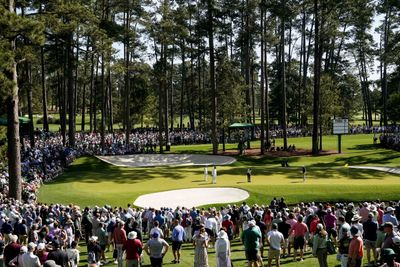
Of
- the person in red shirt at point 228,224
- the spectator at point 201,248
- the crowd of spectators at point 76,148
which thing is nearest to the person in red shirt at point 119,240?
the spectator at point 201,248

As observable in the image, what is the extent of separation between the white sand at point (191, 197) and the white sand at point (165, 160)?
14.9 m

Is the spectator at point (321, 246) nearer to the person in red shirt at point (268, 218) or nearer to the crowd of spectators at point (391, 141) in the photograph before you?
the person in red shirt at point (268, 218)

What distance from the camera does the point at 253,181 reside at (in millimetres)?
34844

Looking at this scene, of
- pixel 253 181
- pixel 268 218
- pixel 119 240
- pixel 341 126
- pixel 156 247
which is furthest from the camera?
pixel 341 126

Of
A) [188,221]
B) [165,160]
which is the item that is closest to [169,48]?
[165,160]

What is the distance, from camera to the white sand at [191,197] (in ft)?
92.5

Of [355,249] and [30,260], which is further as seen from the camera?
[355,249]

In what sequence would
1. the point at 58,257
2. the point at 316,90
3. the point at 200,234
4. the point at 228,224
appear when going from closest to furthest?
the point at 58,257 → the point at 200,234 → the point at 228,224 → the point at 316,90

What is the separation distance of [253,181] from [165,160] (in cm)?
1575

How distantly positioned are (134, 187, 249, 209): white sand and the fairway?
2.33ft

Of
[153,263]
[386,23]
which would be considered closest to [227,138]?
[386,23]

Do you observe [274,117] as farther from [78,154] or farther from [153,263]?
[153,263]

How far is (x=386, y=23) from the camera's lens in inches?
2943

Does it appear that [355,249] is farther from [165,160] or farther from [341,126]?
[341,126]
